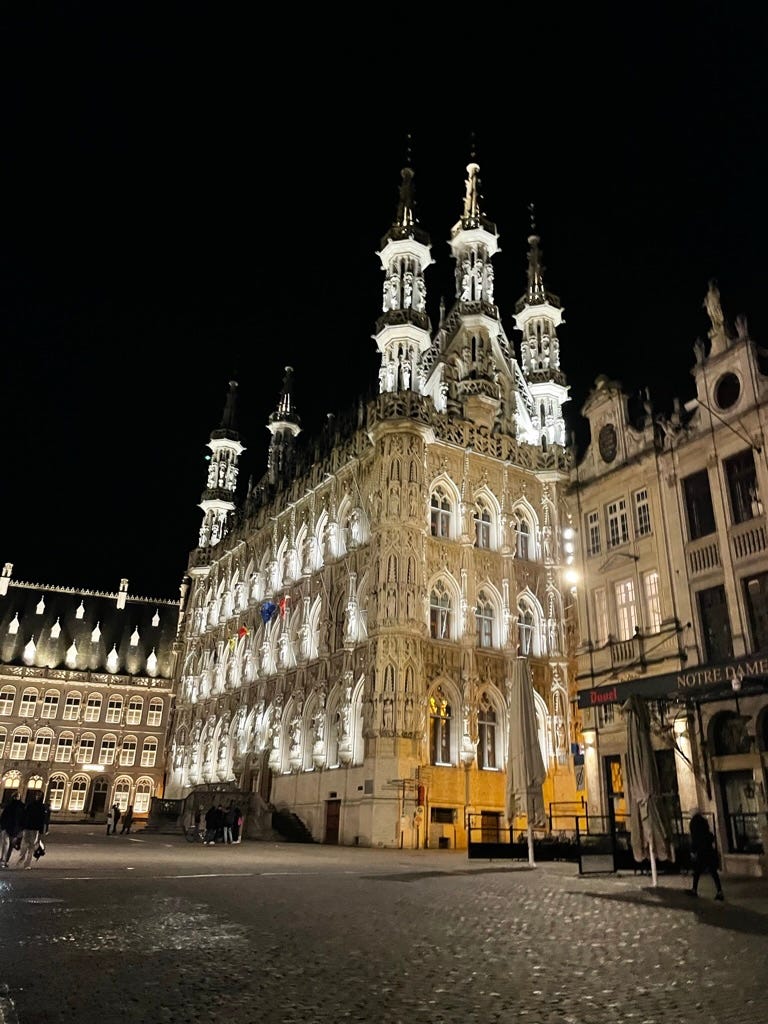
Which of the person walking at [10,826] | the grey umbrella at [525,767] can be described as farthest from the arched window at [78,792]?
the grey umbrella at [525,767]

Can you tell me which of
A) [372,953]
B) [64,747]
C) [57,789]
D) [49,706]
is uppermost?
[49,706]

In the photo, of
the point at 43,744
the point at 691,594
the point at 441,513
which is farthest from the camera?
the point at 43,744

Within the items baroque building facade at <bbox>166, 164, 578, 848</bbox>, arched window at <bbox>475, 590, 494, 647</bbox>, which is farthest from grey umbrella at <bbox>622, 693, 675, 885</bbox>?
arched window at <bbox>475, 590, 494, 647</bbox>

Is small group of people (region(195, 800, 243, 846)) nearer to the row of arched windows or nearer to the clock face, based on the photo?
the clock face

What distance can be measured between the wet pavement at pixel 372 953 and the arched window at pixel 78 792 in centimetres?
6670

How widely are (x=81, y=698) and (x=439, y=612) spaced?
5443 centimetres

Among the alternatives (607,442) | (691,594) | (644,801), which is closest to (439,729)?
(607,442)

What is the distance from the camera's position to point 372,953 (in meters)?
7.75

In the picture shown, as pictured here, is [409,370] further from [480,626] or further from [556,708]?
[556,708]

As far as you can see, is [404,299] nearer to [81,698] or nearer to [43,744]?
[81,698]

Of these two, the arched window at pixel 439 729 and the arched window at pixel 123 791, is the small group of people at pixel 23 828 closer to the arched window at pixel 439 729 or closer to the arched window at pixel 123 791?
the arched window at pixel 439 729

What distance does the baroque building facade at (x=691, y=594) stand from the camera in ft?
65.7

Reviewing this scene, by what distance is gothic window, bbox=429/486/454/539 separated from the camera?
3834cm

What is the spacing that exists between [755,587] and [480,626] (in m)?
18.2
